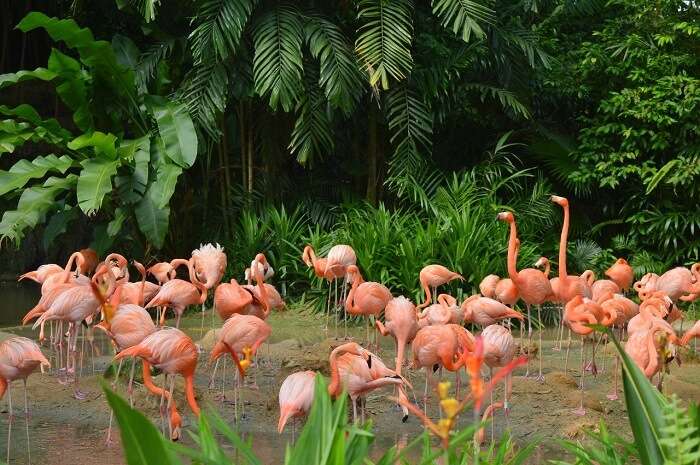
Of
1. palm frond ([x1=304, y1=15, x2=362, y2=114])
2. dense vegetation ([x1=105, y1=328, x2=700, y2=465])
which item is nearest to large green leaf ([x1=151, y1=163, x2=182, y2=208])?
palm frond ([x1=304, y1=15, x2=362, y2=114])

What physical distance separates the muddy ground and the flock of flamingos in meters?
0.15

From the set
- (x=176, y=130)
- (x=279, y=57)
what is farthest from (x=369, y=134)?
(x=176, y=130)

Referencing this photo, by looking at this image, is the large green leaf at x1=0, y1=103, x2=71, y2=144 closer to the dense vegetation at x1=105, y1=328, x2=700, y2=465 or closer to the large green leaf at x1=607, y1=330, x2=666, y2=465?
the dense vegetation at x1=105, y1=328, x2=700, y2=465

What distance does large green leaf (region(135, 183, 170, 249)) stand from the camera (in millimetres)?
9227

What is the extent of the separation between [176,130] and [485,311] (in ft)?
13.1

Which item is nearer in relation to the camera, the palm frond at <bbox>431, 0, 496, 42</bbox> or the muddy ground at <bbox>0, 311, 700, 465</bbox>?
the muddy ground at <bbox>0, 311, 700, 465</bbox>

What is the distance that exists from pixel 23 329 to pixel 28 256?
175 inches

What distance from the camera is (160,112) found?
9758mm

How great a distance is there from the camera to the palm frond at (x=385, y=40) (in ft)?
31.7

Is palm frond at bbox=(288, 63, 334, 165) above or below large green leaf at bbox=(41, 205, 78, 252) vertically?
above

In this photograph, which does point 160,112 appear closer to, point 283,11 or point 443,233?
point 283,11

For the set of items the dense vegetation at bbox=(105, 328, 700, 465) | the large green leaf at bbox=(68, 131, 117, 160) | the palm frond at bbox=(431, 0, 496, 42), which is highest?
the palm frond at bbox=(431, 0, 496, 42)

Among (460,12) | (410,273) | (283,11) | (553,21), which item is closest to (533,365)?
(410,273)

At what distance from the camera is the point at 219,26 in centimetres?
970
